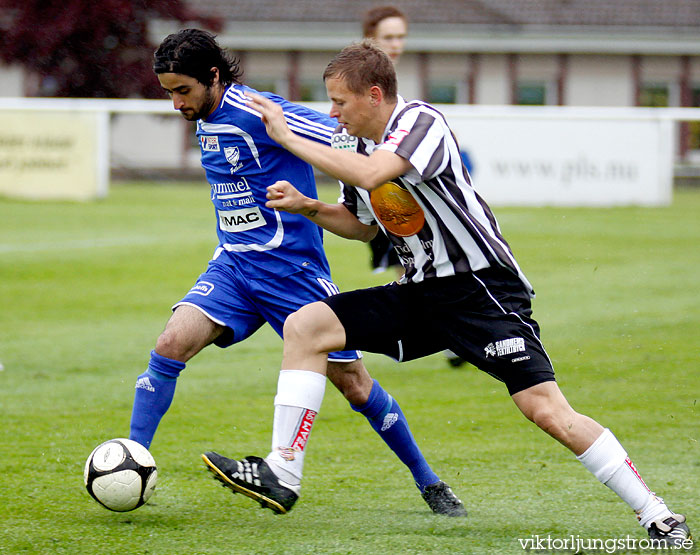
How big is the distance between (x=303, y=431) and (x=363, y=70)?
1.27m

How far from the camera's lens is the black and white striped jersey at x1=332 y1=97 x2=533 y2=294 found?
371cm

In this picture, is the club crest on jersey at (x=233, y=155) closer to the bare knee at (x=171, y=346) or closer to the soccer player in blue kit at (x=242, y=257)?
the soccer player in blue kit at (x=242, y=257)

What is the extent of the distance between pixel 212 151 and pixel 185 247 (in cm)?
966

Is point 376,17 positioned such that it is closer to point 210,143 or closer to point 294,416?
point 210,143

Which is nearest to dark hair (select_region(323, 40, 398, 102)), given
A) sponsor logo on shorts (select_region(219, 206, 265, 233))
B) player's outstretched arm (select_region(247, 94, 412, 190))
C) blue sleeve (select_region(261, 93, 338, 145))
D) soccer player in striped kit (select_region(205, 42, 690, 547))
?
soccer player in striped kit (select_region(205, 42, 690, 547))

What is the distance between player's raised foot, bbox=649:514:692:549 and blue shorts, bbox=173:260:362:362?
1.37 meters

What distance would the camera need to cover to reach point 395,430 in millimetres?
4414

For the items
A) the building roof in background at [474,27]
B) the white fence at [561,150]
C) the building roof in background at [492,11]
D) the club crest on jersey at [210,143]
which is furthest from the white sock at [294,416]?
the building roof in background at [492,11]

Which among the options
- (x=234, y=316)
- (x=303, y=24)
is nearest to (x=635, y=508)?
(x=234, y=316)

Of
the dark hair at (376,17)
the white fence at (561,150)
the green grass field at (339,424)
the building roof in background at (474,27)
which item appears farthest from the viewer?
the building roof in background at (474,27)

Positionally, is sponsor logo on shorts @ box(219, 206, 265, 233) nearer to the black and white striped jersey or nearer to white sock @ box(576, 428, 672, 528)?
the black and white striped jersey

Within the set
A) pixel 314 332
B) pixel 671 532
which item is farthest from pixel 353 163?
pixel 671 532

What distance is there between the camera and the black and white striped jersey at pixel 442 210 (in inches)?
146

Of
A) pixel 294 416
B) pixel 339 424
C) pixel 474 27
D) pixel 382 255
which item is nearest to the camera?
pixel 294 416
